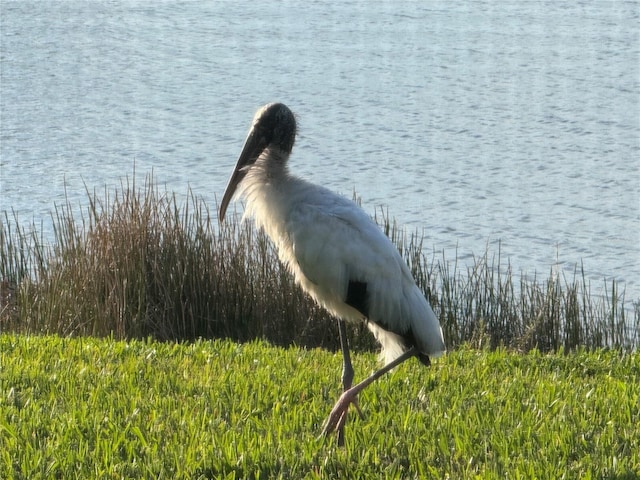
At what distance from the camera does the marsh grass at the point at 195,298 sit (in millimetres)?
7723

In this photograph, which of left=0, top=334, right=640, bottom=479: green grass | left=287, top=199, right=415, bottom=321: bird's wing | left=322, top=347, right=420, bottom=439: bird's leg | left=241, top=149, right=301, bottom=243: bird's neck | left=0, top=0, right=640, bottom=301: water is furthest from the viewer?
left=0, top=0, right=640, bottom=301: water

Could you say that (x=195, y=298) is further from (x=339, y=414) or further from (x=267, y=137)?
(x=339, y=414)

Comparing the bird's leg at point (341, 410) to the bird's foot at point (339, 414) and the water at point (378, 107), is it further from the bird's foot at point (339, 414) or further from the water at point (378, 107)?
the water at point (378, 107)

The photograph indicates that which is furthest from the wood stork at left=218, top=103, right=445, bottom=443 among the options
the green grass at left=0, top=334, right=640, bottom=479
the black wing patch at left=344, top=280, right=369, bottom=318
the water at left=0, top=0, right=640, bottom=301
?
the water at left=0, top=0, right=640, bottom=301

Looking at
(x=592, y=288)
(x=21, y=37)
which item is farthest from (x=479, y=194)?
(x=21, y=37)

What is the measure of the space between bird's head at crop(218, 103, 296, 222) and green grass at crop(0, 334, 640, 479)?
1.02 m

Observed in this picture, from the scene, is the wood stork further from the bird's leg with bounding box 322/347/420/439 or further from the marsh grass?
the marsh grass

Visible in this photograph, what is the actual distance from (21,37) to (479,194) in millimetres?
12563

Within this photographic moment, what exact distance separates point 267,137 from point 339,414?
5.07ft

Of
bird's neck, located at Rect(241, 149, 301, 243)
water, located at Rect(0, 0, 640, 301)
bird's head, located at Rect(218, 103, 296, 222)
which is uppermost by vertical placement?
bird's head, located at Rect(218, 103, 296, 222)

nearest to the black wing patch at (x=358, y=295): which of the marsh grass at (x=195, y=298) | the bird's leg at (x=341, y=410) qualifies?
the bird's leg at (x=341, y=410)

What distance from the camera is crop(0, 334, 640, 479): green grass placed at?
4.34 metres

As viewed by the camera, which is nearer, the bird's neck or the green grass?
the green grass

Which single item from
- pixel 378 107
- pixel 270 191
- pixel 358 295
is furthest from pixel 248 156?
pixel 378 107
